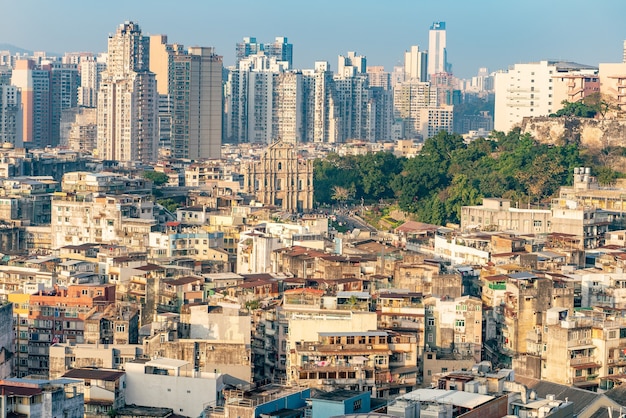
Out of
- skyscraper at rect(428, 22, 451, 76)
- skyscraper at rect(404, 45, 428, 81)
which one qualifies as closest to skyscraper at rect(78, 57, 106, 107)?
skyscraper at rect(404, 45, 428, 81)

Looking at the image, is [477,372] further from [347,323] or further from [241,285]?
[241,285]

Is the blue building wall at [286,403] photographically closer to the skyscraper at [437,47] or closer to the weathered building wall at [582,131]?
the weathered building wall at [582,131]

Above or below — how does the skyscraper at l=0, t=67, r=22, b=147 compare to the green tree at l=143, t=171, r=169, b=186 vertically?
above

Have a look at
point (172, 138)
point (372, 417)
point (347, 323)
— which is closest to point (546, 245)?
point (347, 323)

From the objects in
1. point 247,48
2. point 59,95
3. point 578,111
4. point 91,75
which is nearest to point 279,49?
point 247,48

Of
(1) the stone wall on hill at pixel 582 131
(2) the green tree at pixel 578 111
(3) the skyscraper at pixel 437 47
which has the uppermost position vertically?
(3) the skyscraper at pixel 437 47

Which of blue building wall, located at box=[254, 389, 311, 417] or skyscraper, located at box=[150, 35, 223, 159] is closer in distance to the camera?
blue building wall, located at box=[254, 389, 311, 417]

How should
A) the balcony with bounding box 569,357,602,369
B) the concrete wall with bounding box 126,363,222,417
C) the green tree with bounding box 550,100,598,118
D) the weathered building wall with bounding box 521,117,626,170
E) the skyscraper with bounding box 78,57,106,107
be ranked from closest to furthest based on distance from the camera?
1. the concrete wall with bounding box 126,363,222,417
2. the balcony with bounding box 569,357,602,369
3. the weathered building wall with bounding box 521,117,626,170
4. the green tree with bounding box 550,100,598,118
5. the skyscraper with bounding box 78,57,106,107

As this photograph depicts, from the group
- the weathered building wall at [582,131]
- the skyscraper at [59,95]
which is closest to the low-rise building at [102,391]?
the weathered building wall at [582,131]

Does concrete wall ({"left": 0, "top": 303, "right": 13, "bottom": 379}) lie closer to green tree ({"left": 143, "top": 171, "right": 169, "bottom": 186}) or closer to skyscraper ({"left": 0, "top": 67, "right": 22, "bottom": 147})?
green tree ({"left": 143, "top": 171, "right": 169, "bottom": 186})
